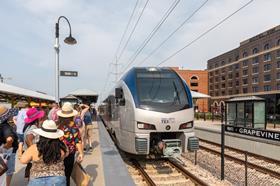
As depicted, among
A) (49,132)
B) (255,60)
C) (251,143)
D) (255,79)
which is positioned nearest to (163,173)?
(251,143)

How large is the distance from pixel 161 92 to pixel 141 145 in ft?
5.71

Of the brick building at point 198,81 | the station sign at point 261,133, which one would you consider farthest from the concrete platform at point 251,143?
the brick building at point 198,81

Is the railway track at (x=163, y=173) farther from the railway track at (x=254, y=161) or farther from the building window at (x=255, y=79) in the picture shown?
the building window at (x=255, y=79)

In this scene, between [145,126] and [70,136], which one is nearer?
[70,136]

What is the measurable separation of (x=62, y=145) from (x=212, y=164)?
25.6ft

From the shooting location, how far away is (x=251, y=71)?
69.8 meters

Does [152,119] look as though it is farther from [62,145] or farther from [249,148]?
[249,148]

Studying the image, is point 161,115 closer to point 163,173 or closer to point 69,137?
point 163,173

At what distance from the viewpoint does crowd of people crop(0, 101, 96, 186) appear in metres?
3.00

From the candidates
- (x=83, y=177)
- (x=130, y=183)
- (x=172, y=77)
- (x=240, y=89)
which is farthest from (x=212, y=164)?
(x=240, y=89)

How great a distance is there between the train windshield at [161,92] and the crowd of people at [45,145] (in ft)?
6.78

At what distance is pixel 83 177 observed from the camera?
4199 millimetres

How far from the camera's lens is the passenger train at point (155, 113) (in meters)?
7.41

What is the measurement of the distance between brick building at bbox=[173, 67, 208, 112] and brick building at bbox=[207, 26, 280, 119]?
217 cm
